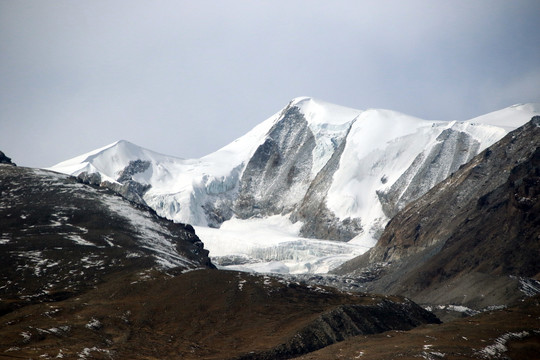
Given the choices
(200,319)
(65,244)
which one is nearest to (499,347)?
(200,319)

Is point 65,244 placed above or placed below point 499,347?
above

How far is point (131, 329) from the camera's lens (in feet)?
365

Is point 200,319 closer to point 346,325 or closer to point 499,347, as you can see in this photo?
point 346,325

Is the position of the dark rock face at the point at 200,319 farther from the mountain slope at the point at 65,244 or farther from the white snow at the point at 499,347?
the white snow at the point at 499,347

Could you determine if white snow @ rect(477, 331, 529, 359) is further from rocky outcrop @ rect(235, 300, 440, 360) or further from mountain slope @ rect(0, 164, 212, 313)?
mountain slope @ rect(0, 164, 212, 313)

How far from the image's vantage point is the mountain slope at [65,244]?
133125 mm

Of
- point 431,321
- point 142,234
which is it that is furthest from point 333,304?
point 142,234

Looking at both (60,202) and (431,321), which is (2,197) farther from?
(431,321)

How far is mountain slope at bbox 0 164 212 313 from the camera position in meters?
133

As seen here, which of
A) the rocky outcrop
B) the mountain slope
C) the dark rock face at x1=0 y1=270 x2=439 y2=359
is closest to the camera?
the dark rock face at x1=0 y1=270 x2=439 y2=359

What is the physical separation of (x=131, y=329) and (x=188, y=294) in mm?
17977

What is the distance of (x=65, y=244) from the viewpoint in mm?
156500

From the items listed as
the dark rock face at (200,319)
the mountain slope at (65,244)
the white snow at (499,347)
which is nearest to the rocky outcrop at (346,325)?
the dark rock face at (200,319)

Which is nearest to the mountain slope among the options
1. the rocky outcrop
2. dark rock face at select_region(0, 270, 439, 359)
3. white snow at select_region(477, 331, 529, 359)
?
dark rock face at select_region(0, 270, 439, 359)
